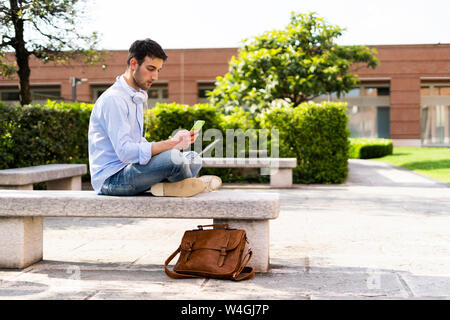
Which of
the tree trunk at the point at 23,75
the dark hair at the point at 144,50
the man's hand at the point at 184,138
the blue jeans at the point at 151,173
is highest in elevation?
the tree trunk at the point at 23,75

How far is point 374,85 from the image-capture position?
35.7 m

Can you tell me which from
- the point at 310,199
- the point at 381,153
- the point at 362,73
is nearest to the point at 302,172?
the point at 310,199

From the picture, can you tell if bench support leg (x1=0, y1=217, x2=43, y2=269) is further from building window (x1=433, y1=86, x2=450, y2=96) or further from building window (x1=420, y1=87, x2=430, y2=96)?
building window (x1=433, y1=86, x2=450, y2=96)

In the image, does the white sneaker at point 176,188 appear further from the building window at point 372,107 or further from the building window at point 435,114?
the building window at point 435,114

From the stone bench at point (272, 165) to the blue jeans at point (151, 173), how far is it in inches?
290

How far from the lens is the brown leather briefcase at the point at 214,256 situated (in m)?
4.10

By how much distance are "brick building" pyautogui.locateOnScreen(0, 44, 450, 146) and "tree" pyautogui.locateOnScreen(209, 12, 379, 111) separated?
16.5 meters

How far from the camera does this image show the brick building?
34.6 meters

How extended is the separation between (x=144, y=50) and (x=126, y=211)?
1.36 metres

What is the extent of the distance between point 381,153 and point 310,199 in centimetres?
1740

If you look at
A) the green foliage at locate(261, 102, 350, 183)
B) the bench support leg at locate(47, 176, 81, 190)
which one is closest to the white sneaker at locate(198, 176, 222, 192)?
the bench support leg at locate(47, 176, 81, 190)

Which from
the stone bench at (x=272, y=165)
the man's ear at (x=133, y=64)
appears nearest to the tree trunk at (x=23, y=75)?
the stone bench at (x=272, y=165)

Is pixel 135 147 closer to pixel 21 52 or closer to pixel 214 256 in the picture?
pixel 214 256

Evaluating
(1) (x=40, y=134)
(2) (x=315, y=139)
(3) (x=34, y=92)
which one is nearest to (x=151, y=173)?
(1) (x=40, y=134)
